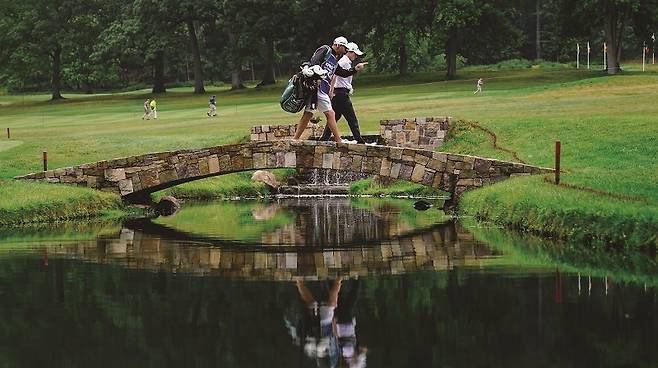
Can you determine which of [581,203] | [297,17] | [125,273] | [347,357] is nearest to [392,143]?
[581,203]

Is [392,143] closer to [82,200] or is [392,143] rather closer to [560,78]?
[82,200]

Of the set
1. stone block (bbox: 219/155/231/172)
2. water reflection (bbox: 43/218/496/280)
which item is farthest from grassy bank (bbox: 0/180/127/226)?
water reflection (bbox: 43/218/496/280)

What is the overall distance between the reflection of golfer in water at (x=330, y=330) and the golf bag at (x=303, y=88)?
8.58 m

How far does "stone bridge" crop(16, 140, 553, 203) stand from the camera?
85.0ft

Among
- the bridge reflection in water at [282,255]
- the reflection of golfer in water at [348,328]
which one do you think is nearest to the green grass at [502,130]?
the bridge reflection in water at [282,255]

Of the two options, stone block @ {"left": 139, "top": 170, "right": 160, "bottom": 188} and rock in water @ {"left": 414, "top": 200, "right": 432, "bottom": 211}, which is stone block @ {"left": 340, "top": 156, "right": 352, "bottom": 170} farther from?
stone block @ {"left": 139, "top": 170, "right": 160, "bottom": 188}

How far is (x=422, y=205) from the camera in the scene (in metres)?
29.5

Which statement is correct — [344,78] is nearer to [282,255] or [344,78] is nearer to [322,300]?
[282,255]

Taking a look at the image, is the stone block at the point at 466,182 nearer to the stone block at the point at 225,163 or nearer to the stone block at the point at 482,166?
the stone block at the point at 482,166

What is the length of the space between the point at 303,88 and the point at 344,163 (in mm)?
2108

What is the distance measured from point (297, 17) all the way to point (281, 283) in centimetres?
6318

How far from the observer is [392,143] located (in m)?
35.6

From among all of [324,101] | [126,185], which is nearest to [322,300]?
[324,101]

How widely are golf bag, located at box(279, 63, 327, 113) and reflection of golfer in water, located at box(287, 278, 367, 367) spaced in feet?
28.2
